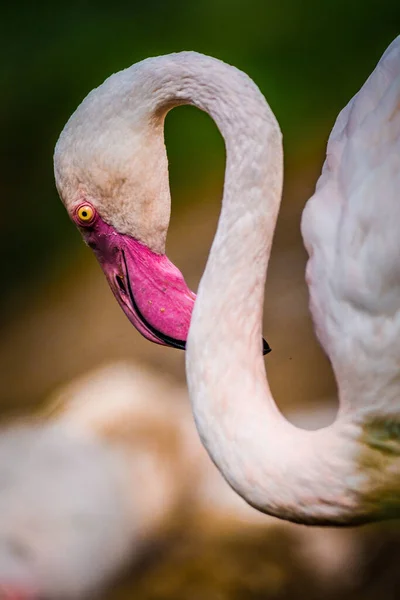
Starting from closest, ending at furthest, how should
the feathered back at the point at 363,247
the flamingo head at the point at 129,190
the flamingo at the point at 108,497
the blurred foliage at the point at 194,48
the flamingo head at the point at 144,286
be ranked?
the feathered back at the point at 363,247, the flamingo head at the point at 129,190, the flamingo head at the point at 144,286, the flamingo at the point at 108,497, the blurred foliage at the point at 194,48

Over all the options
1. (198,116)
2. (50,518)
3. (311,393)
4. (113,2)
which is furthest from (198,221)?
(50,518)

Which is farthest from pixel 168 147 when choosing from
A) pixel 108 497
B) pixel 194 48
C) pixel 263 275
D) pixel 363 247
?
pixel 363 247

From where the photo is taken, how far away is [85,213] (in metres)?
1.57

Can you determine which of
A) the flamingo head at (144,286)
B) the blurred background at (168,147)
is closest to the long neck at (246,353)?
the flamingo head at (144,286)

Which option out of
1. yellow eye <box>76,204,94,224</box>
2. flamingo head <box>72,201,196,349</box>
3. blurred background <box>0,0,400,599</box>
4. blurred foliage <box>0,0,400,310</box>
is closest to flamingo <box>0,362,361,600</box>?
blurred background <box>0,0,400,599</box>

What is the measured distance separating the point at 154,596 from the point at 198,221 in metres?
1.51

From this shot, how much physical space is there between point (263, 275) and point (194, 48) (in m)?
2.31

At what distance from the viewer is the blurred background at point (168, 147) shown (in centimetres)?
282

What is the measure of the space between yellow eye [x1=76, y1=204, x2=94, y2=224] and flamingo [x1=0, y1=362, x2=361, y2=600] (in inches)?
33.3

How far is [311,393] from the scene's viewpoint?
2.55m

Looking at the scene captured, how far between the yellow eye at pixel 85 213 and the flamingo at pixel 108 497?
33.3 inches

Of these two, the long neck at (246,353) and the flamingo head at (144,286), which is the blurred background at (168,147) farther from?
the long neck at (246,353)

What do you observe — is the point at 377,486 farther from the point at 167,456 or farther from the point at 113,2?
the point at 113,2

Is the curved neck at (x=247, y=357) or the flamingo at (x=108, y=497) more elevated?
the curved neck at (x=247, y=357)
